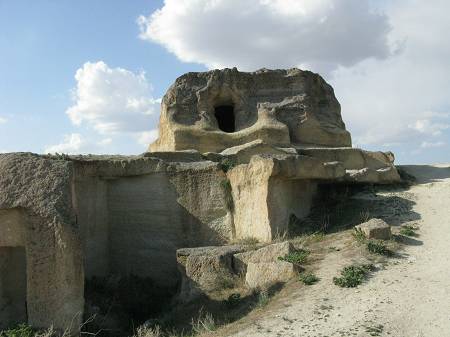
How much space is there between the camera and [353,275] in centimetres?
818

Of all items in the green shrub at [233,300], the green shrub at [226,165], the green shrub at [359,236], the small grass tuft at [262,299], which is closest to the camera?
the small grass tuft at [262,299]

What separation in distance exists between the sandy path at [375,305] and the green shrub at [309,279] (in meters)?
0.12

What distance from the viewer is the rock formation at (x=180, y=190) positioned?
723cm

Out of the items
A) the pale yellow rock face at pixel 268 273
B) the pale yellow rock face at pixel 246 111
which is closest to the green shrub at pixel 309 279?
the pale yellow rock face at pixel 268 273

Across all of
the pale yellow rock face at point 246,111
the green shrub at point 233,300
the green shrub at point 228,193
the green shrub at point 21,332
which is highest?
the pale yellow rock face at point 246,111

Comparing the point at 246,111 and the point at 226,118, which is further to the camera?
the point at 226,118

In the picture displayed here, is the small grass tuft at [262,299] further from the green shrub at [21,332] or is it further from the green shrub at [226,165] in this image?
the green shrub at [226,165]

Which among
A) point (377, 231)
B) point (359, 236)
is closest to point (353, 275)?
point (359, 236)

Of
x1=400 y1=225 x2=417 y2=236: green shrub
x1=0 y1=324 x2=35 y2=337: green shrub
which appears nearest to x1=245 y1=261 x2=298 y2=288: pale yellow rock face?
x1=400 y1=225 x2=417 y2=236: green shrub

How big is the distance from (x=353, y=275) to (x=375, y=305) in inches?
36.3

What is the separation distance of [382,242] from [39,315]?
595 cm

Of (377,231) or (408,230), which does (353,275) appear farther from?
(408,230)

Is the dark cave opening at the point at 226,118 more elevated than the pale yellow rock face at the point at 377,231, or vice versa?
the dark cave opening at the point at 226,118

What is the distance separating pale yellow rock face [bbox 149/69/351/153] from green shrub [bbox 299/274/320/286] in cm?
864
